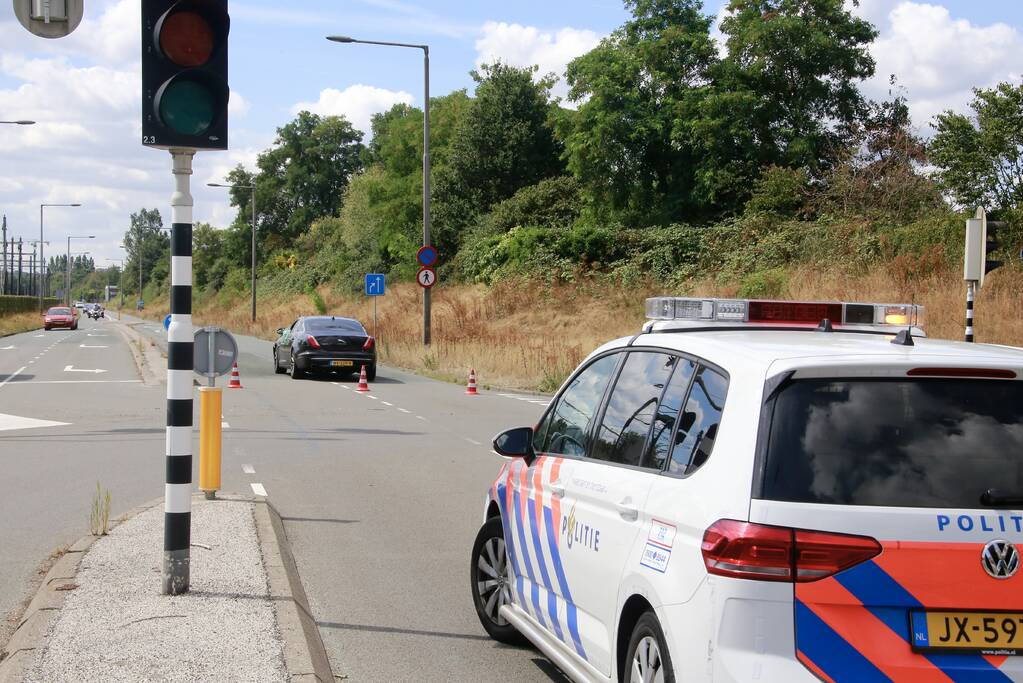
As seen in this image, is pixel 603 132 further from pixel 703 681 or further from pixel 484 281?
pixel 703 681

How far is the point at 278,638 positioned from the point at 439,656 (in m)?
0.81

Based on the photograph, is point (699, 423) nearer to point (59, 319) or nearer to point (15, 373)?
point (15, 373)

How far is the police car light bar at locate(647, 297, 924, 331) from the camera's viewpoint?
4934 mm

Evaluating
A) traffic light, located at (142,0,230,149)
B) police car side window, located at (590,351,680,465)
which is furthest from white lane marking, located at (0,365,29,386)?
police car side window, located at (590,351,680,465)

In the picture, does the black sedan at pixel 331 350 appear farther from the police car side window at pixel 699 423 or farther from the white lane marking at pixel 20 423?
the police car side window at pixel 699 423

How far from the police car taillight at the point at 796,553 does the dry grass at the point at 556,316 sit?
1980 cm

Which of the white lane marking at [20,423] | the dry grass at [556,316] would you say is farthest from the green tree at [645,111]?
the white lane marking at [20,423]

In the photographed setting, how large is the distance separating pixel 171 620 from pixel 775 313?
3.38 m

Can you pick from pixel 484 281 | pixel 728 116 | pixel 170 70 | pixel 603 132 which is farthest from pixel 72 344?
pixel 170 70

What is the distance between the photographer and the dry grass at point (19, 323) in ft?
237

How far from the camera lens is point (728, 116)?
4075 centimetres

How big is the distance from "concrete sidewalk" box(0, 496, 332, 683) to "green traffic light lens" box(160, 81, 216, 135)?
2.53 meters

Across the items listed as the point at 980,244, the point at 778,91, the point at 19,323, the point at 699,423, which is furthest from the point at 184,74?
the point at 19,323

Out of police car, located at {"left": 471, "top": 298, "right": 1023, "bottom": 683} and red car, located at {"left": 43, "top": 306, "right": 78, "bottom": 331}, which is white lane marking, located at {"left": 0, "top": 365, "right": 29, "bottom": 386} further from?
red car, located at {"left": 43, "top": 306, "right": 78, "bottom": 331}
